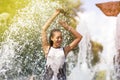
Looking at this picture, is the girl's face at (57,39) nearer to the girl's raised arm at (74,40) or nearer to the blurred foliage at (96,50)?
the girl's raised arm at (74,40)

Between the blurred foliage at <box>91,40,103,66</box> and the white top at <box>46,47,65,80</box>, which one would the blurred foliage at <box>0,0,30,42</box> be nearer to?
the white top at <box>46,47,65,80</box>

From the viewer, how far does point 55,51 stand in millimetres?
2551

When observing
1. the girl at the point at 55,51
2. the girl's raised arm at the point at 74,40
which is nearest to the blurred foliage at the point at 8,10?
the girl at the point at 55,51

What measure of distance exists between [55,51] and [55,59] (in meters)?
0.06

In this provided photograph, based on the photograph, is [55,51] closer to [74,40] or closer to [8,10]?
[74,40]

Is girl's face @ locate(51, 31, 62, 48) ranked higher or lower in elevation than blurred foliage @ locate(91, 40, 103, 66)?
higher

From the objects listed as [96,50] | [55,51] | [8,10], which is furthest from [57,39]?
[8,10]

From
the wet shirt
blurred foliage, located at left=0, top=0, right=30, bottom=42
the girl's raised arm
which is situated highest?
blurred foliage, located at left=0, top=0, right=30, bottom=42

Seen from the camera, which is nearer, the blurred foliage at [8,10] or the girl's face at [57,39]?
the girl's face at [57,39]

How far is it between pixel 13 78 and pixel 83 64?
1.81 ft

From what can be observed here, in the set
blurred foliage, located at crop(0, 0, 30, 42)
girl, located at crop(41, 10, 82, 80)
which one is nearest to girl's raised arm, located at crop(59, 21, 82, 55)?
girl, located at crop(41, 10, 82, 80)

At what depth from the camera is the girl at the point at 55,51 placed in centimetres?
254

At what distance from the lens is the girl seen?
2.54 meters

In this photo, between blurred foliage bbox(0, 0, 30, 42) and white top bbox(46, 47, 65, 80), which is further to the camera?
blurred foliage bbox(0, 0, 30, 42)
